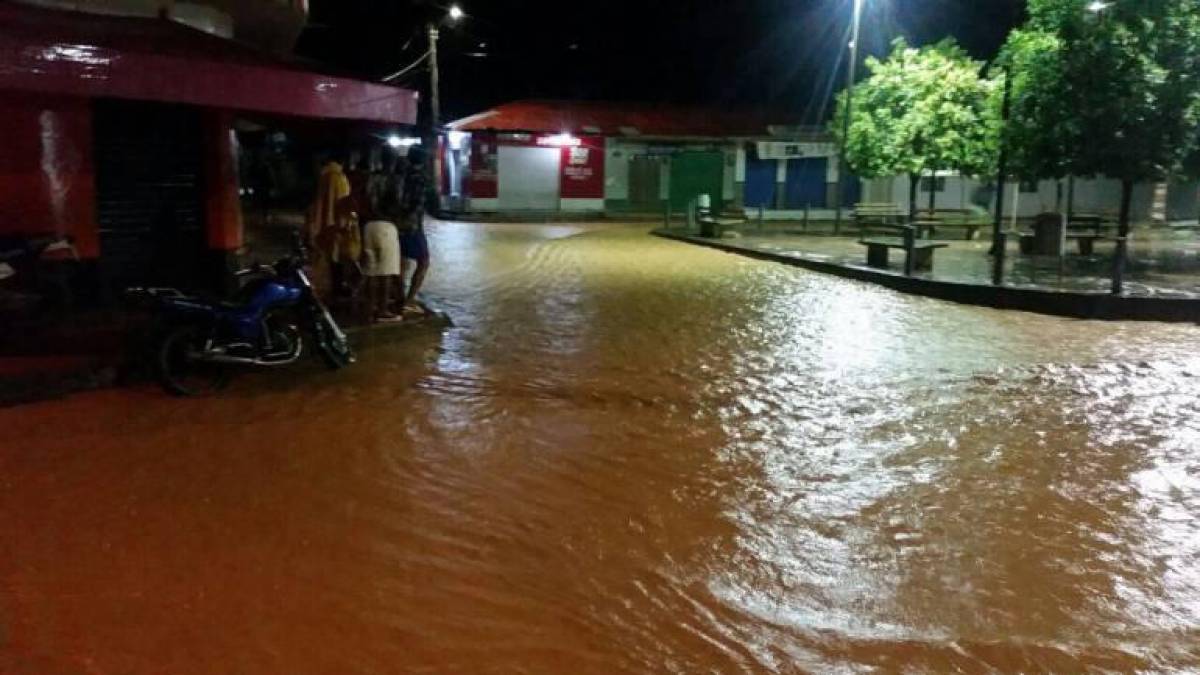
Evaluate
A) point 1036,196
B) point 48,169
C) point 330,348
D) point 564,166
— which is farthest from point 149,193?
point 1036,196

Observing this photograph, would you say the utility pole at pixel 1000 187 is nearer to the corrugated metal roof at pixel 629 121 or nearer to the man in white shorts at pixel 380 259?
the man in white shorts at pixel 380 259

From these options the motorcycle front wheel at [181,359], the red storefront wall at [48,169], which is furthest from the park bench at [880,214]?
the motorcycle front wheel at [181,359]

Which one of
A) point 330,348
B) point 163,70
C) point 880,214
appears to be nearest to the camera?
point 163,70

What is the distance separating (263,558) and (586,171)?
1270 inches

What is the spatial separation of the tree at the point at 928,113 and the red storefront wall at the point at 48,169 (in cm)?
1777

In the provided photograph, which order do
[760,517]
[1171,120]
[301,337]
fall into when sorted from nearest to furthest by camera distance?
[760,517] < [301,337] < [1171,120]

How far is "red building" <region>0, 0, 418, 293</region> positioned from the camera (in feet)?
28.3

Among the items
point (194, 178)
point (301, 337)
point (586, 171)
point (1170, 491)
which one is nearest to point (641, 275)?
point (194, 178)

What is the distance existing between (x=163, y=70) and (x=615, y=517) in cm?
Answer: 608

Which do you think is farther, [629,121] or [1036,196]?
[629,121]

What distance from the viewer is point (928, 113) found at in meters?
23.3

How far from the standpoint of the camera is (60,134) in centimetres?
1052

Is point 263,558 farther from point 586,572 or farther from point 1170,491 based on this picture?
point 1170,491

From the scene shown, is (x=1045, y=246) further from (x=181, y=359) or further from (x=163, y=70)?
(x=181, y=359)
